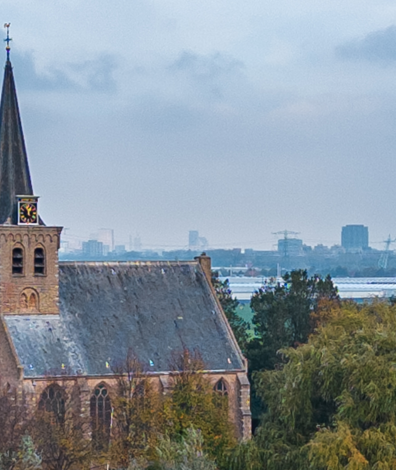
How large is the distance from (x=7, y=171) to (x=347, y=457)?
117 feet

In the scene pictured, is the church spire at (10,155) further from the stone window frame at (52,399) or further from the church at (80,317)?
the stone window frame at (52,399)

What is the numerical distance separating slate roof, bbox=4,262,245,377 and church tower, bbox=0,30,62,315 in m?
1.05

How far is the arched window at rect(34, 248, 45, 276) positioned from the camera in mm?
77375

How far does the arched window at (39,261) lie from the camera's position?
254 feet

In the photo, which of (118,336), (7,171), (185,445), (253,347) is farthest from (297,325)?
(185,445)

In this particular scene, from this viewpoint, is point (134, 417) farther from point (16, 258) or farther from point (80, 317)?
point (16, 258)

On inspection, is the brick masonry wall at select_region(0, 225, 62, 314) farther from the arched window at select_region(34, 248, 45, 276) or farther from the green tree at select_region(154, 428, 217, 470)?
the green tree at select_region(154, 428, 217, 470)

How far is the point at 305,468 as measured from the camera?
Answer: 51.2m

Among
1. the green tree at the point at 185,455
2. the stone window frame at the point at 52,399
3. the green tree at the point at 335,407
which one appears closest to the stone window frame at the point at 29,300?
the stone window frame at the point at 52,399

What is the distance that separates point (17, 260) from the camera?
77188mm

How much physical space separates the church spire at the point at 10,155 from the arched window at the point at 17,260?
1.72 m

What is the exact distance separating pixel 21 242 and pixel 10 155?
5.36m

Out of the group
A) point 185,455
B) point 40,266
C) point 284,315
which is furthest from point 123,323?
point 185,455

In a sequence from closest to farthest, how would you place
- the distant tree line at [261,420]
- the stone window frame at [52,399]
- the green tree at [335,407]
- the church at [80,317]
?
the green tree at [335,407] < the distant tree line at [261,420] < the stone window frame at [52,399] < the church at [80,317]
